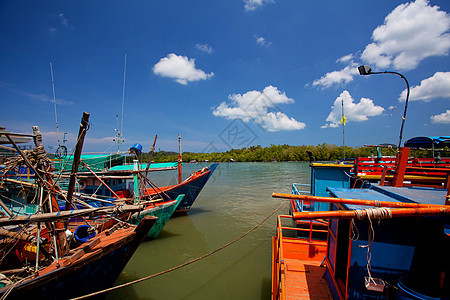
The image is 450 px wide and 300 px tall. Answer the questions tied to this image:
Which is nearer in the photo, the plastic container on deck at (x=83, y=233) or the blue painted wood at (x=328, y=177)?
the plastic container on deck at (x=83, y=233)

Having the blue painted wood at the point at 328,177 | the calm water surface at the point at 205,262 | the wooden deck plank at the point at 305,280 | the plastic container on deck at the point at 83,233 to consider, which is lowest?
the calm water surface at the point at 205,262

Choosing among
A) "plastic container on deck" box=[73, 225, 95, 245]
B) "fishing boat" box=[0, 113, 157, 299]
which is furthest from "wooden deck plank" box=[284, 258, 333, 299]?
"plastic container on deck" box=[73, 225, 95, 245]

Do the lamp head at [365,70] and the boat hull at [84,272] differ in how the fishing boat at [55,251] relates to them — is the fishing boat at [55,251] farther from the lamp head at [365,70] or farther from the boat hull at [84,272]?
the lamp head at [365,70]

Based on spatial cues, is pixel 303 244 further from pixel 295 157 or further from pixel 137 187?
pixel 295 157

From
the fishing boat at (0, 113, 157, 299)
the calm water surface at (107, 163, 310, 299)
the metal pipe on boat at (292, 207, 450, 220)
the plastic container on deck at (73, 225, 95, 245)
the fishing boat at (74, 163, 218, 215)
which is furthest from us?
the fishing boat at (74, 163, 218, 215)

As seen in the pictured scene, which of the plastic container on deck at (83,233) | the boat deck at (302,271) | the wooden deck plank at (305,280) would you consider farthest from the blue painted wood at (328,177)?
the plastic container on deck at (83,233)

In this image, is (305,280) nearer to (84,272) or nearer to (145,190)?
(84,272)

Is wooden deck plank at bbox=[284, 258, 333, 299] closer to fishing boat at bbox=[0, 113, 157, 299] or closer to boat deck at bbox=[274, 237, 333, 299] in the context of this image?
boat deck at bbox=[274, 237, 333, 299]

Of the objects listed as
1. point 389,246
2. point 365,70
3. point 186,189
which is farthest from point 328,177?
point 186,189

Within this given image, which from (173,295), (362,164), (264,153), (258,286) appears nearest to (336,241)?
(258,286)

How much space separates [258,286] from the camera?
23.4 feet

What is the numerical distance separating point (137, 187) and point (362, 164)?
11681 mm

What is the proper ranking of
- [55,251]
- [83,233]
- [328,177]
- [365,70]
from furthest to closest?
[328,177] < [365,70] < [83,233] < [55,251]

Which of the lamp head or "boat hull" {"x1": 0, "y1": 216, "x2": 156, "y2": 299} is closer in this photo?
"boat hull" {"x1": 0, "y1": 216, "x2": 156, "y2": 299}
